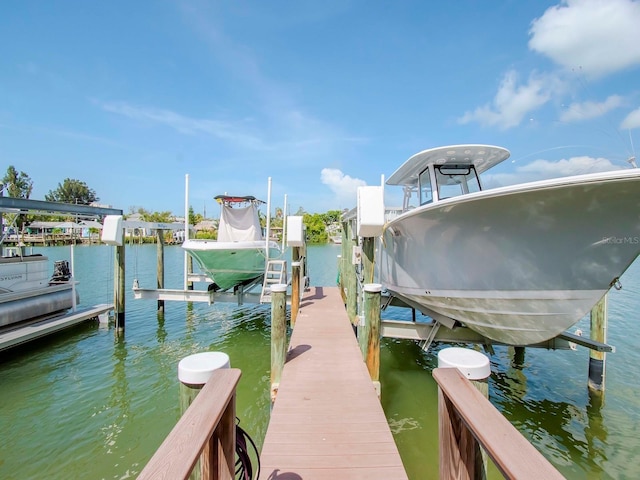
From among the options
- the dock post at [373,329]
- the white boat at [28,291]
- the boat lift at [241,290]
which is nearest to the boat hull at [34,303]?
the white boat at [28,291]

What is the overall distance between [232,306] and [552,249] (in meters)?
11.5

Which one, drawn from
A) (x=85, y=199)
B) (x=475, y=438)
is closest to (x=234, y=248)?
(x=475, y=438)

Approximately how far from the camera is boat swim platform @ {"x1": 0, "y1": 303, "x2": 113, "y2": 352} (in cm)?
729

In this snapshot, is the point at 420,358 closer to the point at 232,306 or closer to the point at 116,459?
the point at 116,459

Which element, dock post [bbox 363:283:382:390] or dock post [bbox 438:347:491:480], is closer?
dock post [bbox 438:347:491:480]

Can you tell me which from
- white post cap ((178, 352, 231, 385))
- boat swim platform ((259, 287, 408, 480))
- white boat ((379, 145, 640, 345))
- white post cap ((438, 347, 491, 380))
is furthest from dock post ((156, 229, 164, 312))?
white post cap ((438, 347, 491, 380))

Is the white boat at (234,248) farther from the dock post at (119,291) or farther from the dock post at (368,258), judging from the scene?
the dock post at (368,258)

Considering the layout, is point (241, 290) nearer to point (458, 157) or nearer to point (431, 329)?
point (431, 329)

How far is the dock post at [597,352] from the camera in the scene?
565 cm

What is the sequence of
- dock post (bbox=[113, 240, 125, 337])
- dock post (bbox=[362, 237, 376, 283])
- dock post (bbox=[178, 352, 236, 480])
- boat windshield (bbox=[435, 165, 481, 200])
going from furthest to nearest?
dock post (bbox=[113, 240, 125, 337]), boat windshield (bbox=[435, 165, 481, 200]), dock post (bbox=[362, 237, 376, 283]), dock post (bbox=[178, 352, 236, 480])

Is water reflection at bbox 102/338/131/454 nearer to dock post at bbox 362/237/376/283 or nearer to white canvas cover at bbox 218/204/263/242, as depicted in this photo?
white canvas cover at bbox 218/204/263/242

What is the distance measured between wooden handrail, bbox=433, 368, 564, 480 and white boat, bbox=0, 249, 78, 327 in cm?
1021

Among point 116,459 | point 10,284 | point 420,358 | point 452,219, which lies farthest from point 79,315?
point 452,219

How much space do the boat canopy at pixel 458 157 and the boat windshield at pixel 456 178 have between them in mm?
98
